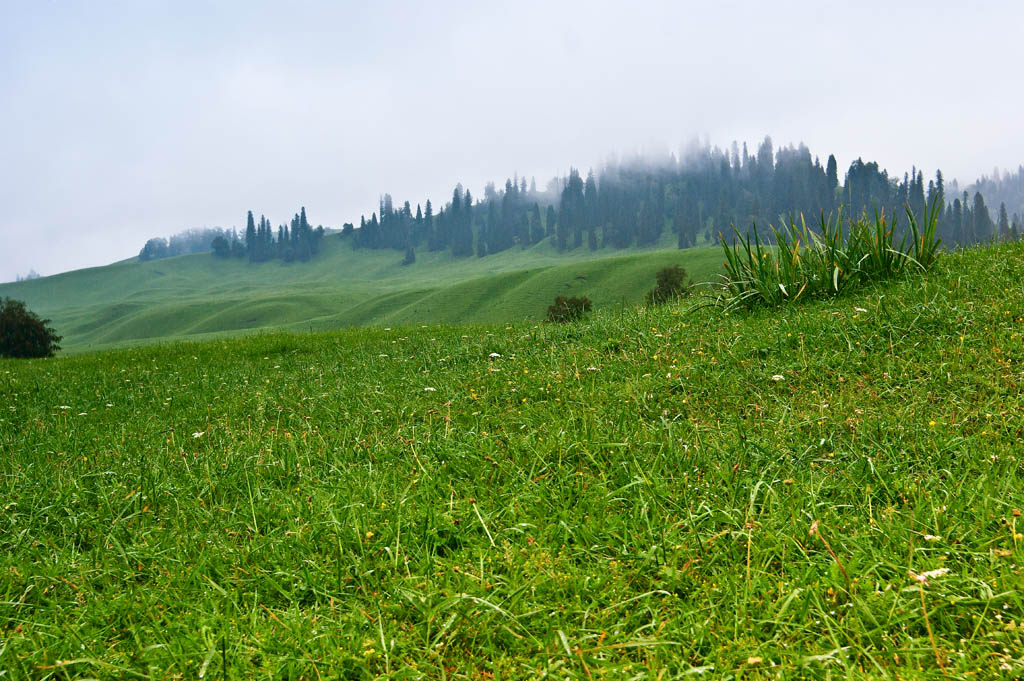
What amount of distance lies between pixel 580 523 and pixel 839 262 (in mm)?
7922

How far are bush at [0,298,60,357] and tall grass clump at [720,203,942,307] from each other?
160ft

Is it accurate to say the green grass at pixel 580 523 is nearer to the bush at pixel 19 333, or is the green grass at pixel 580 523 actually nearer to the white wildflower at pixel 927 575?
the white wildflower at pixel 927 575

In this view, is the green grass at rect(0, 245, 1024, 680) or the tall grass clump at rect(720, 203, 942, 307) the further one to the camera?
the tall grass clump at rect(720, 203, 942, 307)

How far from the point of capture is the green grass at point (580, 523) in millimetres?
2557

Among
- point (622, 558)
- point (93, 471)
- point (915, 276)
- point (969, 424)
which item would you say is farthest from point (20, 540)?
point (915, 276)

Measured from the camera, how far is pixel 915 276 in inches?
345

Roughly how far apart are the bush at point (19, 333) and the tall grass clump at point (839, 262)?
48741 millimetres

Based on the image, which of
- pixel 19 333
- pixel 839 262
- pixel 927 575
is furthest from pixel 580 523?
pixel 19 333

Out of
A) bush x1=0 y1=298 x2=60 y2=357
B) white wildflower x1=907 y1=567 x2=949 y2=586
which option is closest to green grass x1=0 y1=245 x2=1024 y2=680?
white wildflower x1=907 y1=567 x2=949 y2=586

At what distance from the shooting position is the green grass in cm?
256

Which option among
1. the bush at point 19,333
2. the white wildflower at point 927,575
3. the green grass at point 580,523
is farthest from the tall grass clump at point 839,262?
the bush at point 19,333

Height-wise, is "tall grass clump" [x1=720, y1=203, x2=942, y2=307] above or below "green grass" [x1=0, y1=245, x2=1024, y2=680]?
above

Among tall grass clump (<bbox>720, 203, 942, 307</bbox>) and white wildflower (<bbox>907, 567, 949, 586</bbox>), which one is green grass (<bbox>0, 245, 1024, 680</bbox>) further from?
tall grass clump (<bbox>720, 203, 942, 307</bbox>)

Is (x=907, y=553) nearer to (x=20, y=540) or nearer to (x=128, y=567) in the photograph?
(x=128, y=567)
